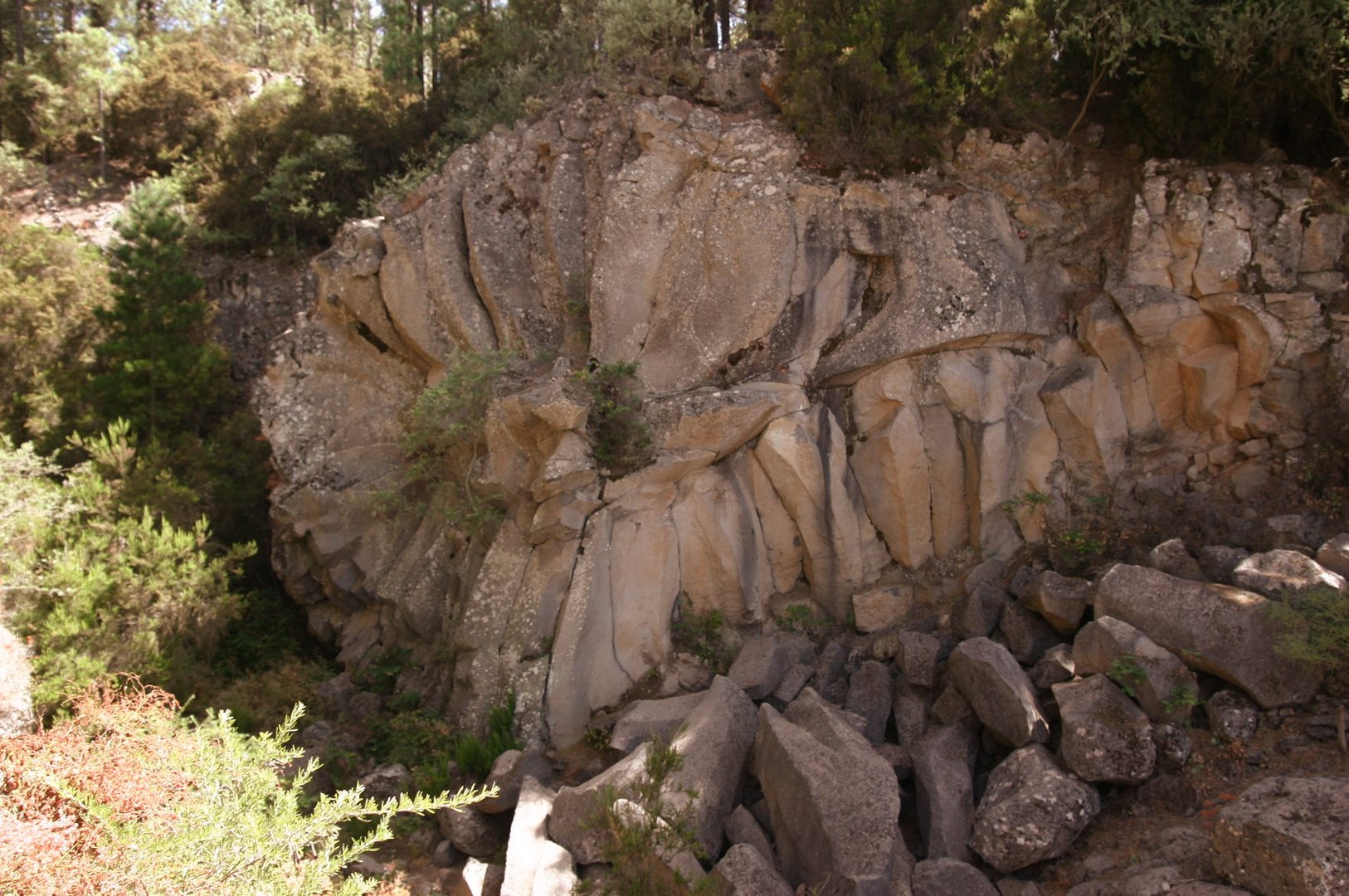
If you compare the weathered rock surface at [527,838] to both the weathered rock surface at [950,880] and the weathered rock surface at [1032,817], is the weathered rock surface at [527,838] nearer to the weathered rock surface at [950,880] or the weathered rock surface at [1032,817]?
the weathered rock surface at [950,880]

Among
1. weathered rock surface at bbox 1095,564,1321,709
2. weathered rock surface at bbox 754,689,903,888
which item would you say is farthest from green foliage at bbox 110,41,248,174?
weathered rock surface at bbox 1095,564,1321,709

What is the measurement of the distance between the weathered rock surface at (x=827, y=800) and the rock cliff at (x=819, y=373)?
7.74 feet

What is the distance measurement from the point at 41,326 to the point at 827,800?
40.1ft

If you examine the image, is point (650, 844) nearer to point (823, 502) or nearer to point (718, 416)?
point (718, 416)

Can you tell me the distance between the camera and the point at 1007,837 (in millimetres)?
6484

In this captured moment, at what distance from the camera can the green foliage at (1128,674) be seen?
7.23 m

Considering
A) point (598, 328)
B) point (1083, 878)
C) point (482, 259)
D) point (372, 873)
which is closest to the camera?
point (1083, 878)

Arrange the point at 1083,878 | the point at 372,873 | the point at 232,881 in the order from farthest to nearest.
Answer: the point at 372,873, the point at 1083,878, the point at 232,881

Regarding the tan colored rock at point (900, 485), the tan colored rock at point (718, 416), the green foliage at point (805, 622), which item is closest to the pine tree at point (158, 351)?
the tan colored rock at point (718, 416)

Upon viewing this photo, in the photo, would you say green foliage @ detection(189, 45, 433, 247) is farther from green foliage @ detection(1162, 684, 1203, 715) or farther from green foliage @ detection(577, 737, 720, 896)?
green foliage @ detection(1162, 684, 1203, 715)

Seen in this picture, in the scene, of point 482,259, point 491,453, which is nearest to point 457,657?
point 491,453

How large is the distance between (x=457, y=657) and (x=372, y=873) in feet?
8.45

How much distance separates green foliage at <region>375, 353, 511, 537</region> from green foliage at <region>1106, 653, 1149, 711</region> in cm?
577

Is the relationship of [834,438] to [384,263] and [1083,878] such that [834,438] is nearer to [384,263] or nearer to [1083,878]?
[1083,878]
